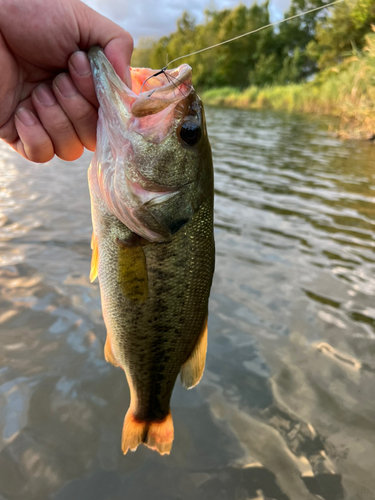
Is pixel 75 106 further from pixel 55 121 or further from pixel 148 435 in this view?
pixel 148 435

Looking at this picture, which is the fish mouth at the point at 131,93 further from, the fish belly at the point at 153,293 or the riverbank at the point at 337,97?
the riverbank at the point at 337,97

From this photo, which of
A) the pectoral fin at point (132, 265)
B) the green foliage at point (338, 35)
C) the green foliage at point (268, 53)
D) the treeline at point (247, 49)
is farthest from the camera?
the treeline at point (247, 49)

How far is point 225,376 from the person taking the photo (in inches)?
110

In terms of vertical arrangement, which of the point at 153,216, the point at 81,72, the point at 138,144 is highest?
the point at 81,72

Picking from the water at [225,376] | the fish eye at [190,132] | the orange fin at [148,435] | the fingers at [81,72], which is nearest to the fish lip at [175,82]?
the fish eye at [190,132]

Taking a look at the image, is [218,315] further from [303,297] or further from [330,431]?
Result: [330,431]

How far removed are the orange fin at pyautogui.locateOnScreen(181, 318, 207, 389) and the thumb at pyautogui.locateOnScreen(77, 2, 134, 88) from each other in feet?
4.64

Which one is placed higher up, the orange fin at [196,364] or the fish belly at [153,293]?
the fish belly at [153,293]

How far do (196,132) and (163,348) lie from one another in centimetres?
114

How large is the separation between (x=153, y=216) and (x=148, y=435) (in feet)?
4.17

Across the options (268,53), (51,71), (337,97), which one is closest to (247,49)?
(268,53)

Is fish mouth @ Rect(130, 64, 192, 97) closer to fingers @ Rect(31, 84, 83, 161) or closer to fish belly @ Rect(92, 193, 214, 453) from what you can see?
fingers @ Rect(31, 84, 83, 161)

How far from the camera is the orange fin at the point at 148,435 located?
2018 millimetres

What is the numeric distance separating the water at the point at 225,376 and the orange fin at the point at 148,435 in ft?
0.71
